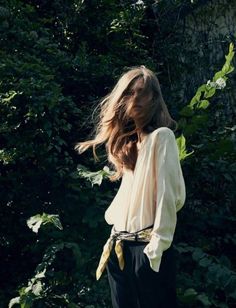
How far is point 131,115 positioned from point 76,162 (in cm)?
209

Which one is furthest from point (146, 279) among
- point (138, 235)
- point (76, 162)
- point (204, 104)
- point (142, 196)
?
point (76, 162)

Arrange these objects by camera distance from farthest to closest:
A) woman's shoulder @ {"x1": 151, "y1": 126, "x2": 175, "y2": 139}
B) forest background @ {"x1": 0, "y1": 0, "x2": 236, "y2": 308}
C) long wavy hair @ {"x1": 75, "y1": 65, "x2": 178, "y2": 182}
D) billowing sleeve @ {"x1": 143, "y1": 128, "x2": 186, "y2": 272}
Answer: forest background @ {"x1": 0, "y1": 0, "x2": 236, "y2": 308}
long wavy hair @ {"x1": 75, "y1": 65, "x2": 178, "y2": 182}
woman's shoulder @ {"x1": 151, "y1": 126, "x2": 175, "y2": 139}
billowing sleeve @ {"x1": 143, "y1": 128, "x2": 186, "y2": 272}

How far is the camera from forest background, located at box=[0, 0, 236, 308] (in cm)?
439

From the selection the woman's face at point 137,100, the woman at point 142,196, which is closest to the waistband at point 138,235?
the woman at point 142,196

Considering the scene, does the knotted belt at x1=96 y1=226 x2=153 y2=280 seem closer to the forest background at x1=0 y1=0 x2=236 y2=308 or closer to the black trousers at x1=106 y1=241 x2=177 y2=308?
the black trousers at x1=106 y1=241 x2=177 y2=308

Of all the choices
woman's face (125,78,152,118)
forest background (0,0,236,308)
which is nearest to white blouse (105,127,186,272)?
woman's face (125,78,152,118)

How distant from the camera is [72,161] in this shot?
16.2ft

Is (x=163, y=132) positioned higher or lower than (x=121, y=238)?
higher

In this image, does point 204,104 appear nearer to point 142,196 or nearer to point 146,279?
point 142,196

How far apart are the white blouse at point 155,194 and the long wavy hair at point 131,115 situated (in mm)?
90

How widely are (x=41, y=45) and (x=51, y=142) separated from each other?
91cm

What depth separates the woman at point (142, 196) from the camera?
3018 mm

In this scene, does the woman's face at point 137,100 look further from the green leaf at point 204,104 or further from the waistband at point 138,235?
the green leaf at point 204,104

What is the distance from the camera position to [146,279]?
305 centimetres
